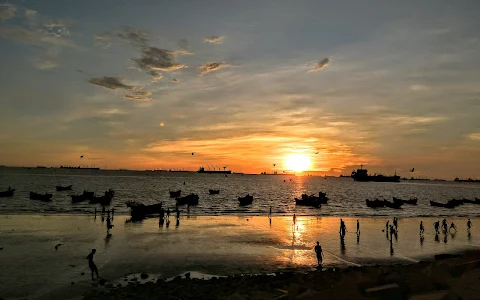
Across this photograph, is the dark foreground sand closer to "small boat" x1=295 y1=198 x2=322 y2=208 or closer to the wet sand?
the wet sand

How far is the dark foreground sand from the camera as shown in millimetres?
11586

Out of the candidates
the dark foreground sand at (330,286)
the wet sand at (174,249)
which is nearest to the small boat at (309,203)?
the wet sand at (174,249)

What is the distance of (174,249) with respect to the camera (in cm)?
3194

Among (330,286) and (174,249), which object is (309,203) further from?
(330,286)

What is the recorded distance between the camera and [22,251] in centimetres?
2978

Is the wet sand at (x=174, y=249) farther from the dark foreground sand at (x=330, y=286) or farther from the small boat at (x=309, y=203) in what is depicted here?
the small boat at (x=309, y=203)

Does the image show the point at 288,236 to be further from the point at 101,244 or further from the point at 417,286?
the point at 417,286

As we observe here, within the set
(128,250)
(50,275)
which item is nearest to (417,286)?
(50,275)

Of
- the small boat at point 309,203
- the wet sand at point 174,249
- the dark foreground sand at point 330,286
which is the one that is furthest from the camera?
the small boat at point 309,203

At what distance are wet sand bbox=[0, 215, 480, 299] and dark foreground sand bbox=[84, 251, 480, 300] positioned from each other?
305 centimetres

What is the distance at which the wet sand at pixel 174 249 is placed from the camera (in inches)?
930

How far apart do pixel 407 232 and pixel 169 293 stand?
36.1 meters

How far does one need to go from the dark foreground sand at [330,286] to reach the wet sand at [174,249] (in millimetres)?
3051

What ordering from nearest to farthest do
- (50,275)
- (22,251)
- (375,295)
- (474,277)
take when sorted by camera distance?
(375,295) < (474,277) < (50,275) < (22,251)
